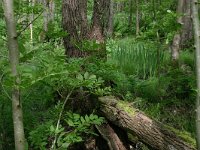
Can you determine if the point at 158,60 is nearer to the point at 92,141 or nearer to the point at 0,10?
the point at 92,141

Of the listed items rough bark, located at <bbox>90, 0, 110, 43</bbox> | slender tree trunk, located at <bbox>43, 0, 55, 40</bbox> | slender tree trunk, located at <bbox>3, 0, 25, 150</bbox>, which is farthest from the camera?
rough bark, located at <bbox>90, 0, 110, 43</bbox>

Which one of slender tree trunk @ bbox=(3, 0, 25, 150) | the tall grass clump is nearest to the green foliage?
slender tree trunk @ bbox=(3, 0, 25, 150)

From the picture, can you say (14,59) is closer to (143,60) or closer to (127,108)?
(127,108)

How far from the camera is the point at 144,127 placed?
3309 mm

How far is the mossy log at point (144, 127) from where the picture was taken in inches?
123

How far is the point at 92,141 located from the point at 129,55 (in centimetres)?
252

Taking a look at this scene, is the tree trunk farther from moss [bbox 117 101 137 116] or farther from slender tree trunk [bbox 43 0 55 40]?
moss [bbox 117 101 137 116]

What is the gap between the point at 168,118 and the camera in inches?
170

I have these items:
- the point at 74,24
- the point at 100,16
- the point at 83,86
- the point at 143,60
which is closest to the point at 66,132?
the point at 83,86

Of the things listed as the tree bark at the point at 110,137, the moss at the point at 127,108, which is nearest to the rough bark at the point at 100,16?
the moss at the point at 127,108

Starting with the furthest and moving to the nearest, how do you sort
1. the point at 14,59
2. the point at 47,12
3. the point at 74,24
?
the point at 47,12 < the point at 74,24 < the point at 14,59

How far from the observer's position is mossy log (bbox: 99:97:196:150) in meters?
3.13

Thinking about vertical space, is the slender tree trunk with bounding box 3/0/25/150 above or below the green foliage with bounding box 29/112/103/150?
above

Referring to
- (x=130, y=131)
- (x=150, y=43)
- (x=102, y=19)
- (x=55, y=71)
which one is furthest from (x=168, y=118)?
(x=55, y=71)
